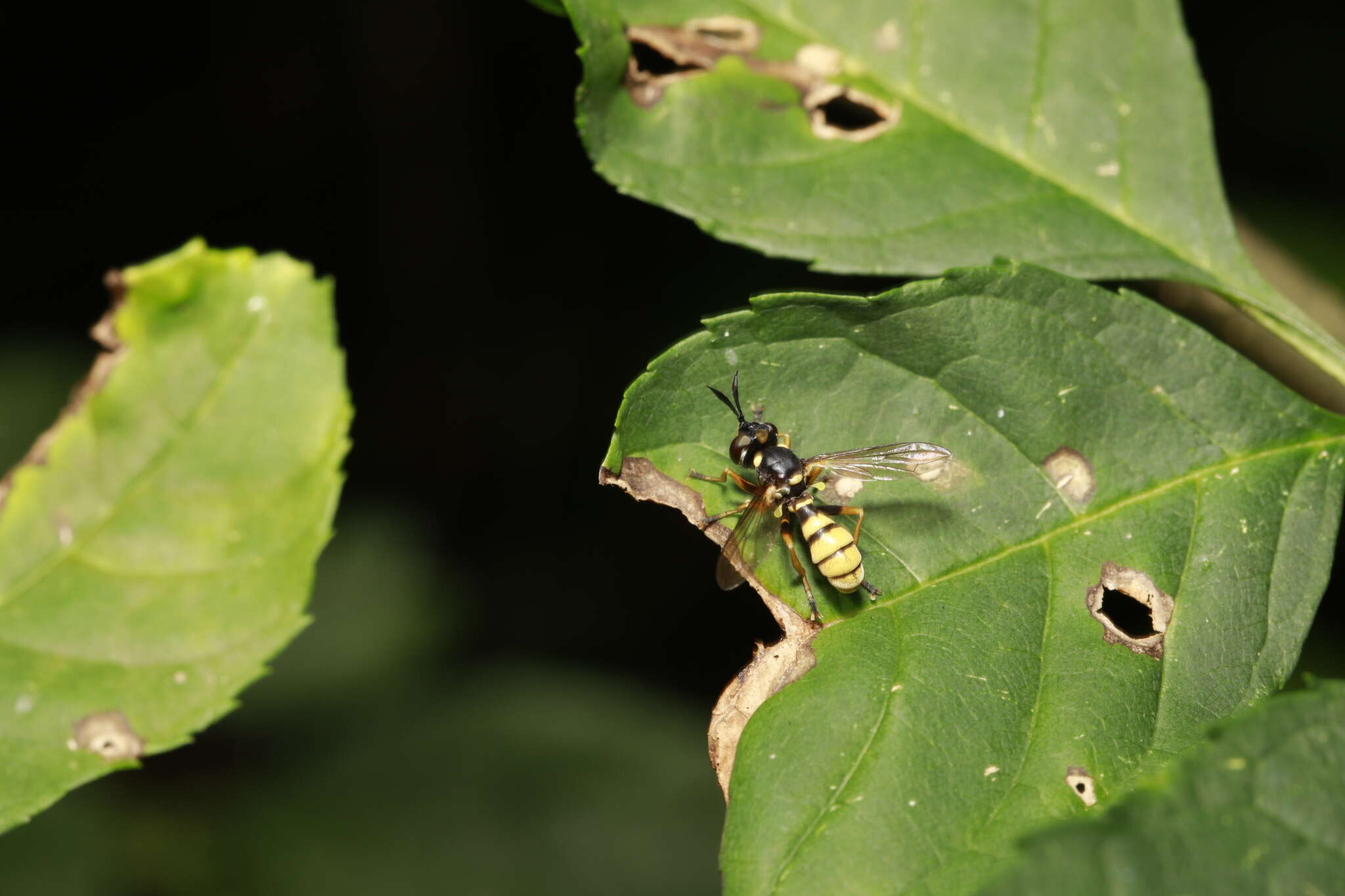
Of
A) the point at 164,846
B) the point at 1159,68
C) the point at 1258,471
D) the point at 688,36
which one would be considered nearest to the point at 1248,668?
the point at 1258,471

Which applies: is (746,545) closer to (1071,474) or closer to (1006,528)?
(1006,528)

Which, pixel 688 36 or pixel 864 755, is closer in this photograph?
pixel 864 755

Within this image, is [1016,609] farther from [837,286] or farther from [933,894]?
[837,286]

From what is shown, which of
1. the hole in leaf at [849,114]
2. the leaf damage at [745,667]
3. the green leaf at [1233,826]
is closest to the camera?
the green leaf at [1233,826]

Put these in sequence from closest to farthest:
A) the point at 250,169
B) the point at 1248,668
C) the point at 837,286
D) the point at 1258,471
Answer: the point at 1248,668 → the point at 1258,471 → the point at 837,286 → the point at 250,169

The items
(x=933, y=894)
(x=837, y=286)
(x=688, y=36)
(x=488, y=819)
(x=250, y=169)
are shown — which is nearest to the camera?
(x=933, y=894)

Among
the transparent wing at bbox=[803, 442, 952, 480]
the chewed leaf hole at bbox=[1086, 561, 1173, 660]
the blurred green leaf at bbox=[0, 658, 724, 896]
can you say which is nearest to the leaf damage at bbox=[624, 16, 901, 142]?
the transparent wing at bbox=[803, 442, 952, 480]

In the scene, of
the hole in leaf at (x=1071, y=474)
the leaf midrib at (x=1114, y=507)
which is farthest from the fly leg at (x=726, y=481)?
the hole in leaf at (x=1071, y=474)

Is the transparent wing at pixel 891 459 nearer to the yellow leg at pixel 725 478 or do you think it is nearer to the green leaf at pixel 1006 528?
the green leaf at pixel 1006 528
